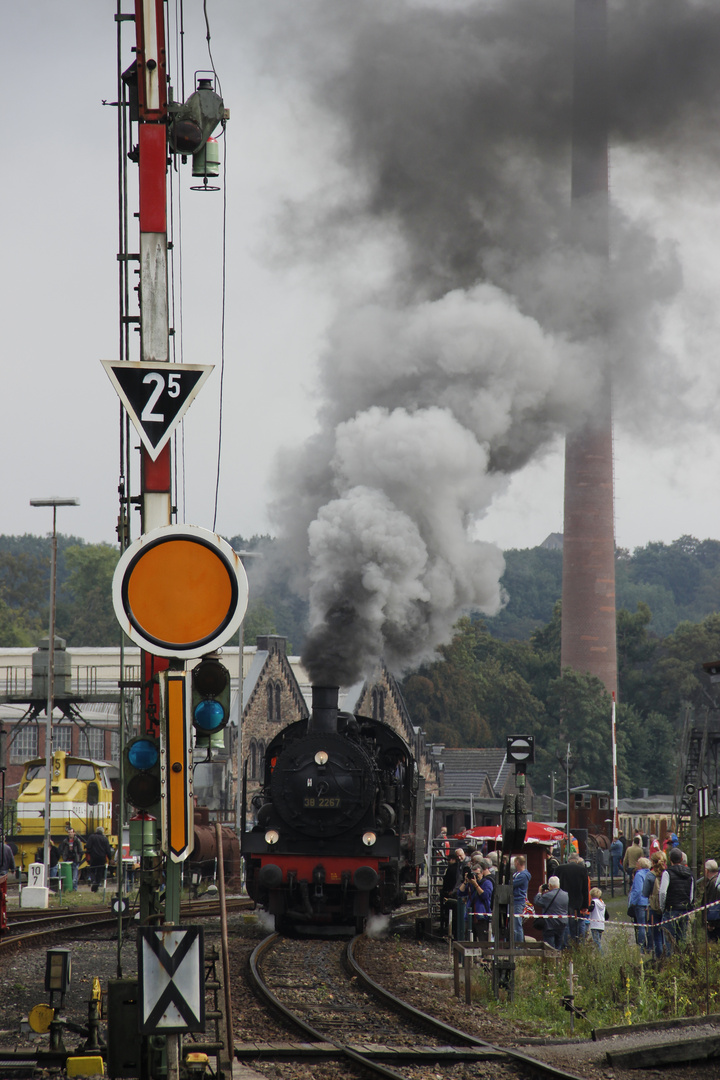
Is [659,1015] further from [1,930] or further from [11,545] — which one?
[11,545]

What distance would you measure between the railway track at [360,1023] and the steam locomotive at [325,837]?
1552 millimetres

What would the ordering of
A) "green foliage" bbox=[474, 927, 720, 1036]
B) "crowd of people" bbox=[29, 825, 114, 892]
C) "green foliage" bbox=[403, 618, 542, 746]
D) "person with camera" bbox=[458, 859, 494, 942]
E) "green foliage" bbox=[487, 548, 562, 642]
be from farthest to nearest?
"green foliage" bbox=[487, 548, 562, 642], "green foliage" bbox=[403, 618, 542, 746], "crowd of people" bbox=[29, 825, 114, 892], "person with camera" bbox=[458, 859, 494, 942], "green foliage" bbox=[474, 927, 720, 1036]

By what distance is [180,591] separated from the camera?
5.55 metres

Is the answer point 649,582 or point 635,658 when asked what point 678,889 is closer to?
point 635,658

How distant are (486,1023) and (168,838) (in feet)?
22.4

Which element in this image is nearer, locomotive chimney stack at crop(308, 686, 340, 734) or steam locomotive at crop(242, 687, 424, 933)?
steam locomotive at crop(242, 687, 424, 933)

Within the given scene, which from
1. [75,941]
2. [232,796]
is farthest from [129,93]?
[232,796]

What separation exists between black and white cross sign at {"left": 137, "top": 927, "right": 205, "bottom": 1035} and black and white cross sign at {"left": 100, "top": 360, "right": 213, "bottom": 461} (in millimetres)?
2238

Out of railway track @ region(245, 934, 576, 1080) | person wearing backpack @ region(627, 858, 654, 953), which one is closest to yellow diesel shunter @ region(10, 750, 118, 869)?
railway track @ region(245, 934, 576, 1080)

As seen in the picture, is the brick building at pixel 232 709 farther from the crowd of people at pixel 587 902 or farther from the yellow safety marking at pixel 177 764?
the yellow safety marking at pixel 177 764

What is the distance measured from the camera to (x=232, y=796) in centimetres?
4869

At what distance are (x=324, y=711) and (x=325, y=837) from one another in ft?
5.87

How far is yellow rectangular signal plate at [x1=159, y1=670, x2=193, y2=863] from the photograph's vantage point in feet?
18.3

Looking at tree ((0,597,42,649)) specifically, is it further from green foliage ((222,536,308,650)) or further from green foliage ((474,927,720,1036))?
green foliage ((474,927,720,1036))
